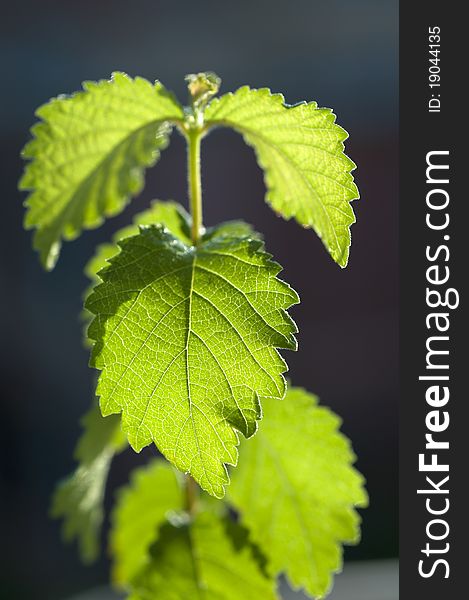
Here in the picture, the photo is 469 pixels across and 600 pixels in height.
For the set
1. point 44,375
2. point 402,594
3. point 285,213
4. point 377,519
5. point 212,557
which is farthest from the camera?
point 44,375

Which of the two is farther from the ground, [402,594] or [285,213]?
[285,213]

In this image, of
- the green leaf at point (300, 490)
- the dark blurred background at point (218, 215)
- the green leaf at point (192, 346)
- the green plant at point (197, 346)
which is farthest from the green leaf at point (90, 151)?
the dark blurred background at point (218, 215)

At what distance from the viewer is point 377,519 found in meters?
3.61

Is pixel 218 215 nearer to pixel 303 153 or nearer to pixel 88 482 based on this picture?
pixel 88 482

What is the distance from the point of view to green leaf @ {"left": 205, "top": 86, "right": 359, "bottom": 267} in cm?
70

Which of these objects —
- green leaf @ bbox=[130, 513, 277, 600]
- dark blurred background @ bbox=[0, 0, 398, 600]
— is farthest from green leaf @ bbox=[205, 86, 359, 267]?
dark blurred background @ bbox=[0, 0, 398, 600]

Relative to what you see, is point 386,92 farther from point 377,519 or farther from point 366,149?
point 377,519

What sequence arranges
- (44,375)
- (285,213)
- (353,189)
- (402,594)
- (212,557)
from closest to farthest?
(353,189) < (285,213) < (212,557) < (402,594) < (44,375)

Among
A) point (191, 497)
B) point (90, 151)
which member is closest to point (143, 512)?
point (191, 497)

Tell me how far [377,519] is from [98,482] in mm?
2767

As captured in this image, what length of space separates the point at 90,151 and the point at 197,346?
0.98 ft

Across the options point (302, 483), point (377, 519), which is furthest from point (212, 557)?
point (377, 519)

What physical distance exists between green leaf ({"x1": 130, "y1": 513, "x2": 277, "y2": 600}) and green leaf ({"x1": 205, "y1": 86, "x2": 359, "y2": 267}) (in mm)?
387

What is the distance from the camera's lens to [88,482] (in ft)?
3.29
